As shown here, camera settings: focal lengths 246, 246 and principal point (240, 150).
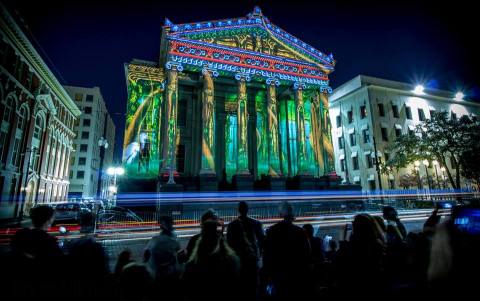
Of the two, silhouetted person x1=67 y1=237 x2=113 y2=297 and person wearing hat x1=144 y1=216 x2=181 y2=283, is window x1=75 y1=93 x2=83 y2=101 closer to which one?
silhouetted person x1=67 y1=237 x2=113 y2=297

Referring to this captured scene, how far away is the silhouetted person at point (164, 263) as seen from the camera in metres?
2.95

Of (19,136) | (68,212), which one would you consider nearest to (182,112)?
(68,212)

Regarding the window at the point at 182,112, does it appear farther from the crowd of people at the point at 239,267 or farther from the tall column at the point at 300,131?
the crowd of people at the point at 239,267

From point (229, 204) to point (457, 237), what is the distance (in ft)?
55.6

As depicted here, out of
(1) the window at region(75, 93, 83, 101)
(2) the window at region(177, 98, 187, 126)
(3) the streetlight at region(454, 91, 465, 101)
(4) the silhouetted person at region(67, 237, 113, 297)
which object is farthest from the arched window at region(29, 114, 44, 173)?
(3) the streetlight at region(454, 91, 465, 101)

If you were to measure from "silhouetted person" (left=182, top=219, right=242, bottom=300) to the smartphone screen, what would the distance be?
5.60 metres

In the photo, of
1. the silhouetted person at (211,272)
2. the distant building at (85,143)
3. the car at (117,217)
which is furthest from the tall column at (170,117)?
the distant building at (85,143)

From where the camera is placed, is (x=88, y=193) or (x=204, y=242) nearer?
(x=204, y=242)

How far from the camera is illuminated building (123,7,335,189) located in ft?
67.0

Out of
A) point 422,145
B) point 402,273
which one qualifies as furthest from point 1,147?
point 422,145

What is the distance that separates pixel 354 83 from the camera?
125 feet

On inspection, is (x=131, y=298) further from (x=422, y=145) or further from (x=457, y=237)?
(x=422, y=145)

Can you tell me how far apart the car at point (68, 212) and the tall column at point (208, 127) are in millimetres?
8490

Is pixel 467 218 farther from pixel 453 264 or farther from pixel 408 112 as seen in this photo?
pixel 408 112
